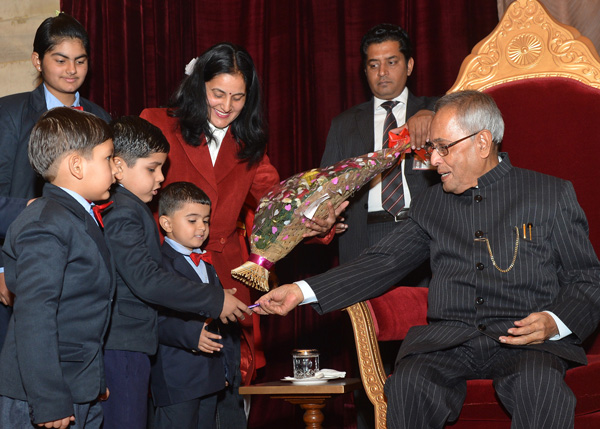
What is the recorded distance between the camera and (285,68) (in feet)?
14.4

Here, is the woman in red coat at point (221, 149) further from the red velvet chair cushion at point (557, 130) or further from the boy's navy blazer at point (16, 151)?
the red velvet chair cushion at point (557, 130)

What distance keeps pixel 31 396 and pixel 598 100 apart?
2.52 m

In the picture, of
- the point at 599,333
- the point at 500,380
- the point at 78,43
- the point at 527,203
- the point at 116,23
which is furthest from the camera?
the point at 116,23

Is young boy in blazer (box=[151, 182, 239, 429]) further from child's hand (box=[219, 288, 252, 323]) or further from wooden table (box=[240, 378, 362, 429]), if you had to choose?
wooden table (box=[240, 378, 362, 429])

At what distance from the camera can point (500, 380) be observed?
2.19 meters

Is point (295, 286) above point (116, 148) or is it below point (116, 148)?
below

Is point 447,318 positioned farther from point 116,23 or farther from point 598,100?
point 116,23

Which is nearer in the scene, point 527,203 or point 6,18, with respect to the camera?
point 527,203

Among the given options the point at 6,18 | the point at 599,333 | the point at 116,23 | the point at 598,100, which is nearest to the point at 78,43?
A: the point at 116,23

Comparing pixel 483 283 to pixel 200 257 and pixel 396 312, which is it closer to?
pixel 396 312

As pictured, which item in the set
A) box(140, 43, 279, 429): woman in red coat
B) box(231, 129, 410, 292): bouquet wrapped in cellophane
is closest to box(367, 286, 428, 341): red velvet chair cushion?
box(231, 129, 410, 292): bouquet wrapped in cellophane

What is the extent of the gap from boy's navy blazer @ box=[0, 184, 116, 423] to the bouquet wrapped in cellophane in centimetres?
64

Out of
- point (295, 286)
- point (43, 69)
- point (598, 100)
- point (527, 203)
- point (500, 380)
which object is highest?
point (43, 69)

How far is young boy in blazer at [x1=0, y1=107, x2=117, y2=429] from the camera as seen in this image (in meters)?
1.99
